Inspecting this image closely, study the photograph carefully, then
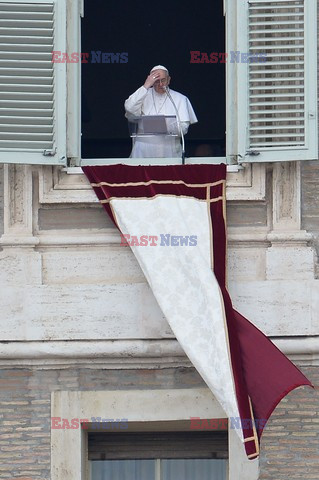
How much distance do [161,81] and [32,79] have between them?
1198 mm

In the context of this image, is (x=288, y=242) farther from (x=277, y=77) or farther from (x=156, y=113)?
(x=156, y=113)

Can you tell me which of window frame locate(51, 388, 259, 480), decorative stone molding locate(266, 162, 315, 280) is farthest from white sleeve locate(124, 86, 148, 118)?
window frame locate(51, 388, 259, 480)

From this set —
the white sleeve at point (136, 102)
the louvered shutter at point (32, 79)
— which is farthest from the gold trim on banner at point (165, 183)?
the white sleeve at point (136, 102)

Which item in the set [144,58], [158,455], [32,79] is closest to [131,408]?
[158,455]

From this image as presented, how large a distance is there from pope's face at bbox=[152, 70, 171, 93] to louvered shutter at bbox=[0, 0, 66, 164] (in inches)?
37.3

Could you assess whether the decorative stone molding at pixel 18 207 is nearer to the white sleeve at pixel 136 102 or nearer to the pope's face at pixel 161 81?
the white sleeve at pixel 136 102

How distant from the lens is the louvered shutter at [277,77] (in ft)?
40.8

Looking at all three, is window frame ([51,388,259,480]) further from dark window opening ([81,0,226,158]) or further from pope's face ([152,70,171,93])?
dark window opening ([81,0,226,158])

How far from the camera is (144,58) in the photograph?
18.1m

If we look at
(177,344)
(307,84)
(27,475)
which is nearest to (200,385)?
(177,344)

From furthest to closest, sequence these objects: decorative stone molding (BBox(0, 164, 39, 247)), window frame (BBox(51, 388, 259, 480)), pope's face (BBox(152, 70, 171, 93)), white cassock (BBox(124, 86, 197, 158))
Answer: pope's face (BBox(152, 70, 171, 93)) < white cassock (BBox(124, 86, 197, 158)) < decorative stone molding (BBox(0, 164, 39, 247)) < window frame (BBox(51, 388, 259, 480))

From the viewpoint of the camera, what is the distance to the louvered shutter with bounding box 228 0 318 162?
12438mm

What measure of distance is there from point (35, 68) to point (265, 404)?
3.00m

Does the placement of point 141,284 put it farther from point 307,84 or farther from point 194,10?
point 194,10
